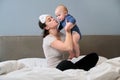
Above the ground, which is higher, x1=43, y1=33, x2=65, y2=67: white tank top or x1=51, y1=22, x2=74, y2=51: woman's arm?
x1=51, y1=22, x2=74, y2=51: woman's arm

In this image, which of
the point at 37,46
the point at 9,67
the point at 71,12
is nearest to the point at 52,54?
the point at 9,67

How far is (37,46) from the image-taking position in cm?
288

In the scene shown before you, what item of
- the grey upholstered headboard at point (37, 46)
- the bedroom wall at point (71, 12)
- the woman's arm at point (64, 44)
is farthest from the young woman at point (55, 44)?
the bedroom wall at point (71, 12)

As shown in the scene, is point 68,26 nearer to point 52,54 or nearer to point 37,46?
point 52,54

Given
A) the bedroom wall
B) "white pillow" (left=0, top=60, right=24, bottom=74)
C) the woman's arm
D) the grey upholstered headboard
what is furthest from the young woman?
the bedroom wall

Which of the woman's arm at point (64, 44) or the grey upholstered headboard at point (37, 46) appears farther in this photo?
the grey upholstered headboard at point (37, 46)

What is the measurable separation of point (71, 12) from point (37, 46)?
61cm

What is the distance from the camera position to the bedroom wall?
291cm

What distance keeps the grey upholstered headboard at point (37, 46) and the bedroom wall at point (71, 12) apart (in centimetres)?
15

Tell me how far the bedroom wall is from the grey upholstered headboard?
0.15 metres

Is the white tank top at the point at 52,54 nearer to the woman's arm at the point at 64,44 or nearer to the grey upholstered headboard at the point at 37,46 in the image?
the woman's arm at the point at 64,44

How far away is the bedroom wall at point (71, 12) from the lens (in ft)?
9.56

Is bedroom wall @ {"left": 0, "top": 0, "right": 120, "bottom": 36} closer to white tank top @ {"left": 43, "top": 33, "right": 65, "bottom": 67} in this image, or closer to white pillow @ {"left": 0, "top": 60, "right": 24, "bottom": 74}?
white tank top @ {"left": 43, "top": 33, "right": 65, "bottom": 67}

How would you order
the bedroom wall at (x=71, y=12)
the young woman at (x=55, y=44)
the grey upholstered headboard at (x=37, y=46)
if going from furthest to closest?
the bedroom wall at (x=71, y=12)
the grey upholstered headboard at (x=37, y=46)
the young woman at (x=55, y=44)
